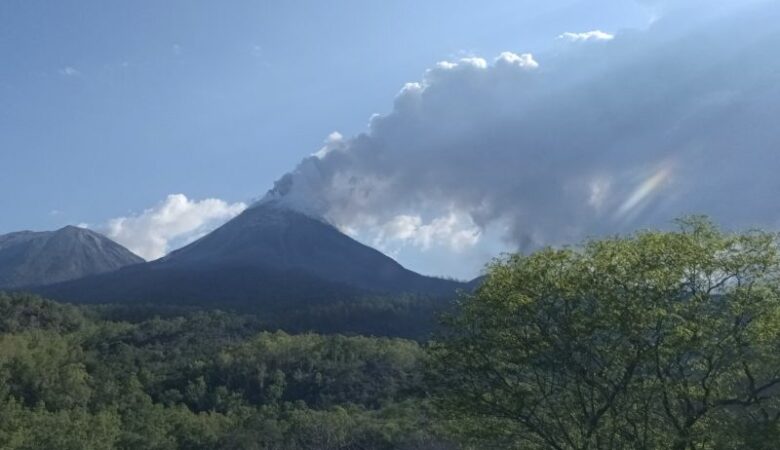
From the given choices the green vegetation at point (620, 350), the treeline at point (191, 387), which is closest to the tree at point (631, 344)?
the green vegetation at point (620, 350)

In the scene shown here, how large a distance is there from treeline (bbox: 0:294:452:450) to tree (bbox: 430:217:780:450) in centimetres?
2670

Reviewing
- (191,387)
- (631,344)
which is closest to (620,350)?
(631,344)

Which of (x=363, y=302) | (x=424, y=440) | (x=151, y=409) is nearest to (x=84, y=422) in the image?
(x=151, y=409)

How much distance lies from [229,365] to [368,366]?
14928mm

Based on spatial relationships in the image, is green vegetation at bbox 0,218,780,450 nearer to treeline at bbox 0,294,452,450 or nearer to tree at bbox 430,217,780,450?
tree at bbox 430,217,780,450

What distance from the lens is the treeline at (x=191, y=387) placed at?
59.0 metres

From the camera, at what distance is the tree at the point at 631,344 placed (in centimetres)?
1678

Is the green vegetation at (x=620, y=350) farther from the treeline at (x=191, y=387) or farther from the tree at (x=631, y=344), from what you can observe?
the treeline at (x=191, y=387)

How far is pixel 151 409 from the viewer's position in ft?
238

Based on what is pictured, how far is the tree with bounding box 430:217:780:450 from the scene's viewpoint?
16.8 m

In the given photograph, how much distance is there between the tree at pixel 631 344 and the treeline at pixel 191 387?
87.6 ft

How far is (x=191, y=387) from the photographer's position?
276 feet

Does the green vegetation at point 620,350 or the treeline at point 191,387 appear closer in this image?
the green vegetation at point 620,350

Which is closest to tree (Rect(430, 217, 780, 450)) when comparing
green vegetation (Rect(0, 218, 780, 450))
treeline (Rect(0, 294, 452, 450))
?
green vegetation (Rect(0, 218, 780, 450))
